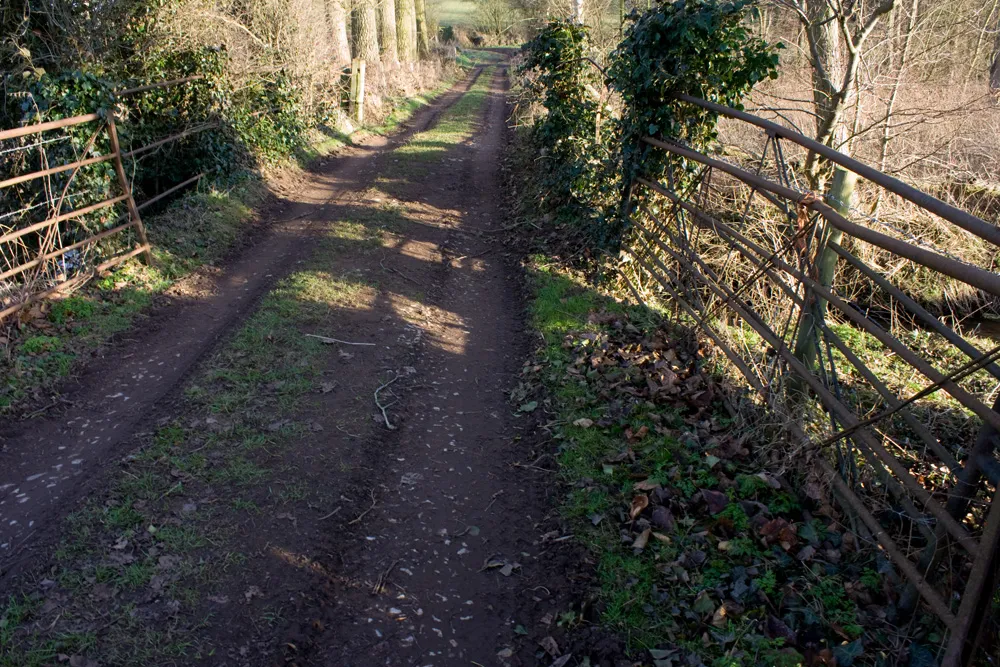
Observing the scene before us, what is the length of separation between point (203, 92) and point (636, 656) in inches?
462

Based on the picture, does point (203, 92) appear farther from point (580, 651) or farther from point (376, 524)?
point (580, 651)

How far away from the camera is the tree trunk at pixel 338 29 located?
59.0 ft

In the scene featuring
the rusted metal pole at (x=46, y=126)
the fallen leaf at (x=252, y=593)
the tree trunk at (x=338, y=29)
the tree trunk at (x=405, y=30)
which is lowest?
the fallen leaf at (x=252, y=593)

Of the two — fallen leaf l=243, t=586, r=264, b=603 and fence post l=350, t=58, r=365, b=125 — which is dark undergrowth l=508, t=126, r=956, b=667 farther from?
fence post l=350, t=58, r=365, b=125

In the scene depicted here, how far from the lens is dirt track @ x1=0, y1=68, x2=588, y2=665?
12.1ft

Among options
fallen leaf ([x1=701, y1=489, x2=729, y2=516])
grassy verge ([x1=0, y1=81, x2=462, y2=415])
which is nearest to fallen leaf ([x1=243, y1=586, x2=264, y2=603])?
fallen leaf ([x1=701, y1=489, x2=729, y2=516])

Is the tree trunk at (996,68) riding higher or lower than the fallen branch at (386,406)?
higher

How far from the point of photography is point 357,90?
60.2ft

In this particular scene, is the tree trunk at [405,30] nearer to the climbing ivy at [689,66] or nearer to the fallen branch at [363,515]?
the climbing ivy at [689,66]

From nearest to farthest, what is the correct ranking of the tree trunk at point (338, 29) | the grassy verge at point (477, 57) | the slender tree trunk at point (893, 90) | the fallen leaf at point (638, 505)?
the fallen leaf at point (638, 505)
the slender tree trunk at point (893, 90)
the tree trunk at point (338, 29)
the grassy verge at point (477, 57)

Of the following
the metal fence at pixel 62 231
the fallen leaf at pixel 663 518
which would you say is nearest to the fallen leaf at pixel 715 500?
the fallen leaf at pixel 663 518

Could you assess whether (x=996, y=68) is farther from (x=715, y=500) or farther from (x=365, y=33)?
(x=365, y=33)

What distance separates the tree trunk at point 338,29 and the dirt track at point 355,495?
12.1 m

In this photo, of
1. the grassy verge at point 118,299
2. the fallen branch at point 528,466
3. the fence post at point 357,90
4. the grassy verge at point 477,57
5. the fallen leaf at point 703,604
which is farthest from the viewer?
the grassy verge at point 477,57
